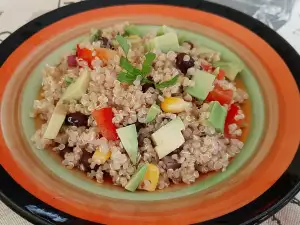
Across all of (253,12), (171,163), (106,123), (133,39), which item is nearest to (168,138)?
(171,163)

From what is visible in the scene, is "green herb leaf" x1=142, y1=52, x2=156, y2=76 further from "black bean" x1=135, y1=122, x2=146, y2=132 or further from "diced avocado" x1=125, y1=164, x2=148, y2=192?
"diced avocado" x1=125, y1=164, x2=148, y2=192

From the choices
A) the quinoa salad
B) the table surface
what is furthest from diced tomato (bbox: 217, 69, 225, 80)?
the table surface

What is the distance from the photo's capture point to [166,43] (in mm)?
1619

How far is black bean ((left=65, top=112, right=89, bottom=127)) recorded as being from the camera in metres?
1.44

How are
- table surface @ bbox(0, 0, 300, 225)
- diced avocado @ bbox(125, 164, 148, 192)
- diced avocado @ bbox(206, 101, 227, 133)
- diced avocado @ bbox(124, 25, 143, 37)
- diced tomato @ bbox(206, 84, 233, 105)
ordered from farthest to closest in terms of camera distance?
table surface @ bbox(0, 0, 300, 225), diced avocado @ bbox(124, 25, 143, 37), diced tomato @ bbox(206, 84, 233, 105), diced avocado @ bbox(206, 101, 227, 133), diced avocado @ bbox(125, 164, 148, 192)

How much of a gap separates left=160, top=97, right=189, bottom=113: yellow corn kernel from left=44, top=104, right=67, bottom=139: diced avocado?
0.97ft

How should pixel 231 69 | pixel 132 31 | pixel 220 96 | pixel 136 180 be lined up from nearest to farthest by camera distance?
pixel 136 180 < pixel 220 96 < pixel 231 69 < pixel 132 31

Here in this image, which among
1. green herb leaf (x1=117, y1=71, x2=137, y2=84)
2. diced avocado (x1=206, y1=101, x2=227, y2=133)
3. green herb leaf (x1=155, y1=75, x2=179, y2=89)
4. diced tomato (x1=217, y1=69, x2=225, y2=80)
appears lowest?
Answer: diced avocado (x1=206, y1=101, x2=227, y2=133)

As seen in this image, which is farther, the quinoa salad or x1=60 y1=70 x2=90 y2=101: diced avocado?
x1=60 y1=70 x2=90 y2=101: diced avocado

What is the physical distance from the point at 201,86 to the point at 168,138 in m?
0.21

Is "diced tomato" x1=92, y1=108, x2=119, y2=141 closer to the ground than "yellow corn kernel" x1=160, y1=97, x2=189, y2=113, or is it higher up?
closer to the ground

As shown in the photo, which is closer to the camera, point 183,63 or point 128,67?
point 128,67

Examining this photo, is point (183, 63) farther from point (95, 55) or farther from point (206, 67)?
point (95, 55)

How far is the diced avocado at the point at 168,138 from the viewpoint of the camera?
137 cm
